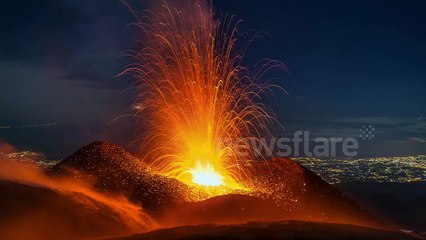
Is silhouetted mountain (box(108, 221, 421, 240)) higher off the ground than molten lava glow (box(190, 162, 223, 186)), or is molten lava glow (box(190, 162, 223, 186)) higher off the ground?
molten lava glow (box(190, 162, 223, 186))

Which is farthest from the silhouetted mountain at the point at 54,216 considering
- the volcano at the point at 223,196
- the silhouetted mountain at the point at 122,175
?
the silhouetted mountain at the point at 122,175

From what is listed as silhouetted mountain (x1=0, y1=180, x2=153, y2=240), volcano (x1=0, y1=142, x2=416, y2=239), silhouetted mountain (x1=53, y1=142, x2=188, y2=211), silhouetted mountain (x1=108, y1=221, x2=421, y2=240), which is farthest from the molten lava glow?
silhouetted mountain (x1=108, y1=221, x2=421, y2=240)

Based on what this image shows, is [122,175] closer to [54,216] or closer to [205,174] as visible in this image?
[205,174]

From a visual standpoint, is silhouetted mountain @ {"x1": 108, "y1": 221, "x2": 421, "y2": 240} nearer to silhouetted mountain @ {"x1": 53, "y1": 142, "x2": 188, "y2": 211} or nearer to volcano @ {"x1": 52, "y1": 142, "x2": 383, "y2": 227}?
volcano @ {"x1": 52, "y1": 142, "x2": 383, "y2": 227}

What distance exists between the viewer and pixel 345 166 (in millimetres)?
85250

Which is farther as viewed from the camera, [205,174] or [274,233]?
[205,174]

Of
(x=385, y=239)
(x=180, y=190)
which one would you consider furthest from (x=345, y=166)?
(x=385, y=239)

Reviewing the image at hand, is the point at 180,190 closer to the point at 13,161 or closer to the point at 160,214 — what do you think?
the point at 160,214

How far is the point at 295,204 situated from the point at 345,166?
6464 cm

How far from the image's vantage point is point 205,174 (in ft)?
93.1

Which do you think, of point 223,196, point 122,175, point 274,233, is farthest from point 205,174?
point 274,233

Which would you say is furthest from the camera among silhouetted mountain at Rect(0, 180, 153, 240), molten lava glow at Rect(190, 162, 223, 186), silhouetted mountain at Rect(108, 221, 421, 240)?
molten lava glow at Rect(190, 162, 223, 186)

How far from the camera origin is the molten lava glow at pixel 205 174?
28141 millimetres

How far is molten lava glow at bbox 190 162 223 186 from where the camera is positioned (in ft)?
92.3
